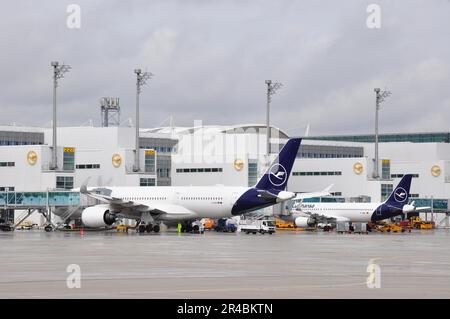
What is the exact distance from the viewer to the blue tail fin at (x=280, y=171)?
85188 millimetres

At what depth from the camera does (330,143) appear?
18112cm

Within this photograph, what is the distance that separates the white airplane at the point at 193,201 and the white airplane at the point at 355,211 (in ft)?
75.1

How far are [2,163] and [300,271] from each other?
81.7 meters

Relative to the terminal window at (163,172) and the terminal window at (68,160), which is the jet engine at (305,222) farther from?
the terminal window at (163,172)

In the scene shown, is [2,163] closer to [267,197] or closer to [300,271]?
[267,197]

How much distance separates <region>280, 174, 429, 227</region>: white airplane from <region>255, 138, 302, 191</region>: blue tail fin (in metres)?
23.6

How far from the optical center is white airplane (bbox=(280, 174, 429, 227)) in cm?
10894

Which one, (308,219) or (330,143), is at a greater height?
(330,143)

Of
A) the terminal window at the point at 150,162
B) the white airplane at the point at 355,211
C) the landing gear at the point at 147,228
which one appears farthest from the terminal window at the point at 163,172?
the landing gear at the point at 147,228

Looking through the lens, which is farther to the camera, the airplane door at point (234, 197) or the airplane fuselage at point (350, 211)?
the airplane fuselage at point (350, 211)

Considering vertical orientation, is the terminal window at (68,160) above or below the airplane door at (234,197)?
above
